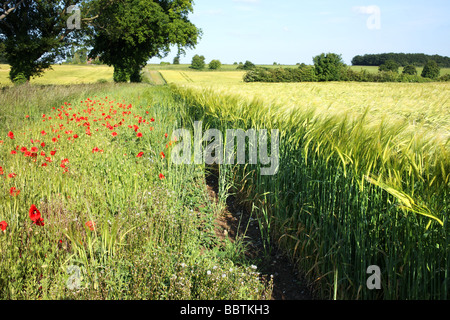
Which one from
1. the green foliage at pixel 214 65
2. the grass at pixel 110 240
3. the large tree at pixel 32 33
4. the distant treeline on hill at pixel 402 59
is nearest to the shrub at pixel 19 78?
the large tree at pixel 32 33

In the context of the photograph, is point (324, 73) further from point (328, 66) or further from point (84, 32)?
point (84, 32)

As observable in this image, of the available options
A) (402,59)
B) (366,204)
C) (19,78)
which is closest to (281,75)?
(19,78)

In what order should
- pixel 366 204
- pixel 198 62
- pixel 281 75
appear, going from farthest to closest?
1. pixel 198 62
2. pixel 281 75
3. pixel 366 204

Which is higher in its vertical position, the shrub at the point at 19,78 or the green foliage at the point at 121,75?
the green foliage at the point at 121,75

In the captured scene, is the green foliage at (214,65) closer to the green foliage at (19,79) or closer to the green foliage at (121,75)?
the green foliage at (121,75)

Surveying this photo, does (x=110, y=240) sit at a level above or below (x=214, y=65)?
below

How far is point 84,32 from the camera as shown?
2053 cm

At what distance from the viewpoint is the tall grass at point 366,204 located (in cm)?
177

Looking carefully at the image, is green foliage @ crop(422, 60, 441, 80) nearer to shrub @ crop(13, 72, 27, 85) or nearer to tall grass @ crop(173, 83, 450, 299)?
shrub @ crop(13, 72, 27, 85)

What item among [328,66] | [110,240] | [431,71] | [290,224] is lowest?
[290,224]

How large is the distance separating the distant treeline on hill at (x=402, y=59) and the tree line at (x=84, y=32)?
3015 cm

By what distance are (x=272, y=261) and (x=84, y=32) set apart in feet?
71.1

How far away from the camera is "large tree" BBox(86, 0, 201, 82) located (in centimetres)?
2138

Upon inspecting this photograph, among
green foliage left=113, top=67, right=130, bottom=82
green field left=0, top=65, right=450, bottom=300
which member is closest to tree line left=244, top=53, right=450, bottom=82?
green foliage left=113, top=67, right=130, bottom=82
